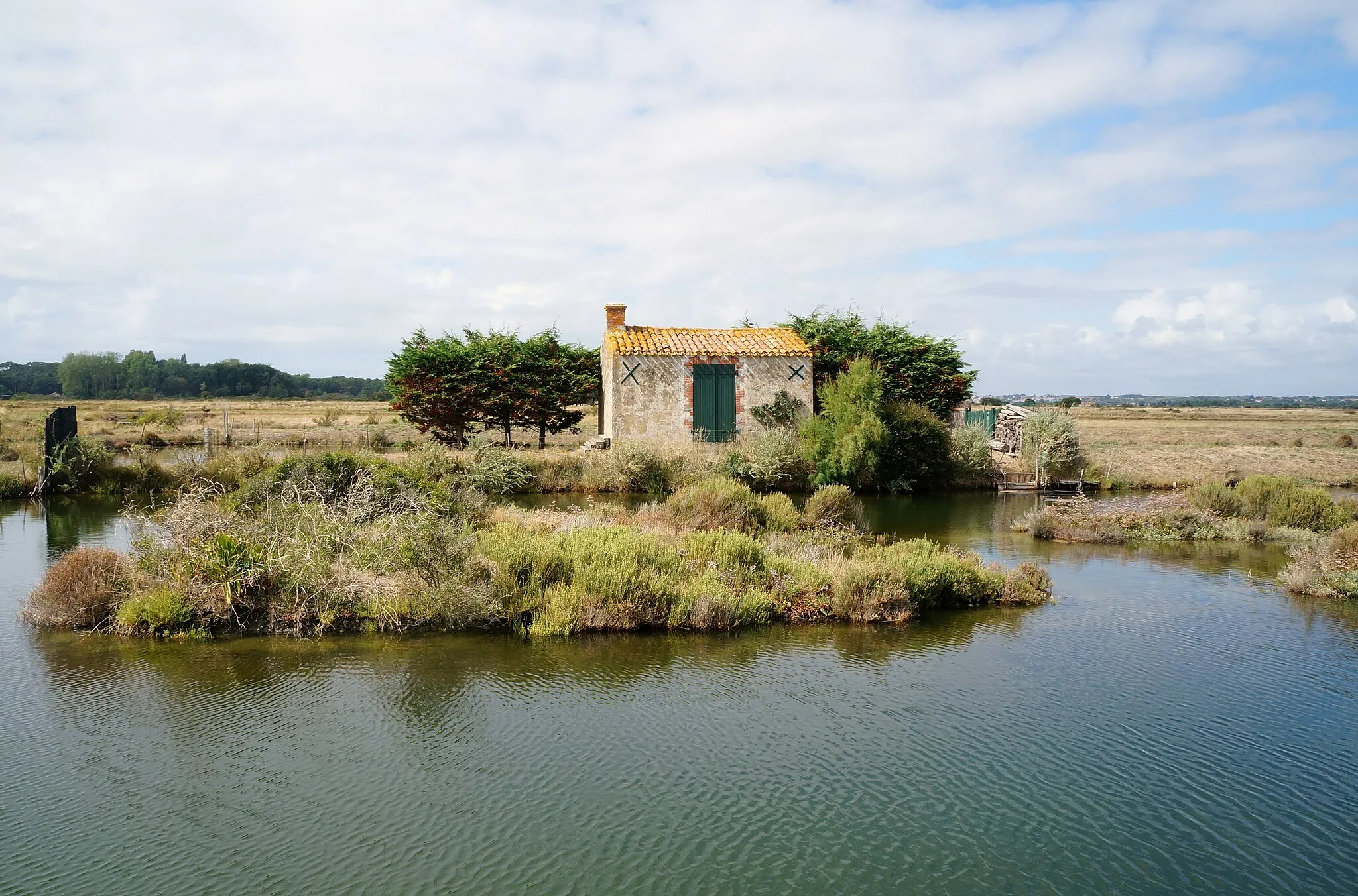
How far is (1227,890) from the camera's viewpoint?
16.6ft

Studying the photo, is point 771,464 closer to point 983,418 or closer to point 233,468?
point 983,418

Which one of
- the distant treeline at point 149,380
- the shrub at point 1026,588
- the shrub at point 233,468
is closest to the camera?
the shrub at point 1026,588

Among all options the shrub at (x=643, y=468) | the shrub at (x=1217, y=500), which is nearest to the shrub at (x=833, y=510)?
the shrub at (x=643, y=468)

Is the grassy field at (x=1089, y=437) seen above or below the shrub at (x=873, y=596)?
above

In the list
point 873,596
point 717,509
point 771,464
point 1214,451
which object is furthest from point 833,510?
point 1214,451

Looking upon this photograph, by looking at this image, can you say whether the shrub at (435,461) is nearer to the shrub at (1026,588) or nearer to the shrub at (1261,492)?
the shrub at (1026,588)

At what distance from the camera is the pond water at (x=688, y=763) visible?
204 inches

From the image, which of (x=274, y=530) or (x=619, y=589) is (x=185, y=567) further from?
(x=619, y=589)

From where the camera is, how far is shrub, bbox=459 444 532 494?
19812 mm

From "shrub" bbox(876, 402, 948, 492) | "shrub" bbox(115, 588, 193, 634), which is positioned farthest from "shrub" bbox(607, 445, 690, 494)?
"shrub" bbox(115, 588, 193, 634)

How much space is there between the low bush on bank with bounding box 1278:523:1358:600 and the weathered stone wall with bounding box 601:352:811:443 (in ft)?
44.1

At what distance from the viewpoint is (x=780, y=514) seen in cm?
1454

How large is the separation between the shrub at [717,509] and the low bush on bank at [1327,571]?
782 cm

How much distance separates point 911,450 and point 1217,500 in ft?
24.2
